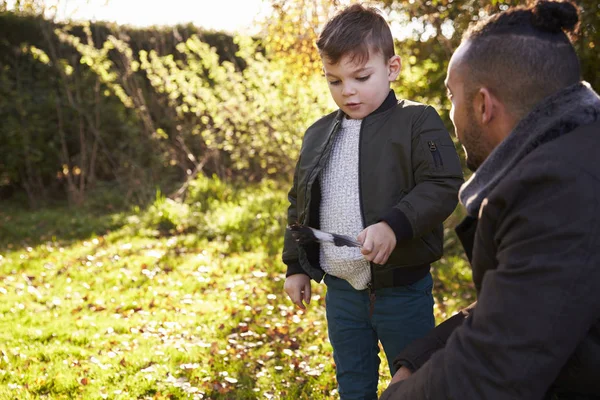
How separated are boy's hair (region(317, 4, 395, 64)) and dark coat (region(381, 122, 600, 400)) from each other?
107 centimetres

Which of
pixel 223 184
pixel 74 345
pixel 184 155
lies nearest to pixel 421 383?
pixel 74 345

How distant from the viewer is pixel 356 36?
2.27 metres

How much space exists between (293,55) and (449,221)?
8.03ft

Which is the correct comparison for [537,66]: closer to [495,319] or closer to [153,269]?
[495,319]

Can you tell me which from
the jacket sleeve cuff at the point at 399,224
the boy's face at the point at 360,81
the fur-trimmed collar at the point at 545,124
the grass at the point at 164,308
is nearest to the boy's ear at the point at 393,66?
the boy's face at the point at 360,81

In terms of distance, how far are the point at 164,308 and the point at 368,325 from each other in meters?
2.99

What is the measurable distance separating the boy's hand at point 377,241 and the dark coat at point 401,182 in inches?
1.1

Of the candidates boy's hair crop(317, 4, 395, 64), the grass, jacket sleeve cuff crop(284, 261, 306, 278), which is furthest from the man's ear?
the grass

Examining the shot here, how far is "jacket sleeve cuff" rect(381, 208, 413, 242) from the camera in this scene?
2.08 metres

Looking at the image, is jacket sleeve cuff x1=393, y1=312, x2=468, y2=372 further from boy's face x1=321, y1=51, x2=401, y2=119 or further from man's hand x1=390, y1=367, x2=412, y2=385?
boy's face x1=321, y1=51, x2=401, y2=119

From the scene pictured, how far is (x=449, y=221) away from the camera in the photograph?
6699 mm

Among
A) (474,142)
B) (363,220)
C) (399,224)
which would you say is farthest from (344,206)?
(474,142)

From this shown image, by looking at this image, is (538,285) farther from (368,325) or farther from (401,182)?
(368,325)

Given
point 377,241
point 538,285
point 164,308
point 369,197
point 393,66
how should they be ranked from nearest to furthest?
point 538,285
point 377,241
point 369,197
point 393,66
point 164,308
